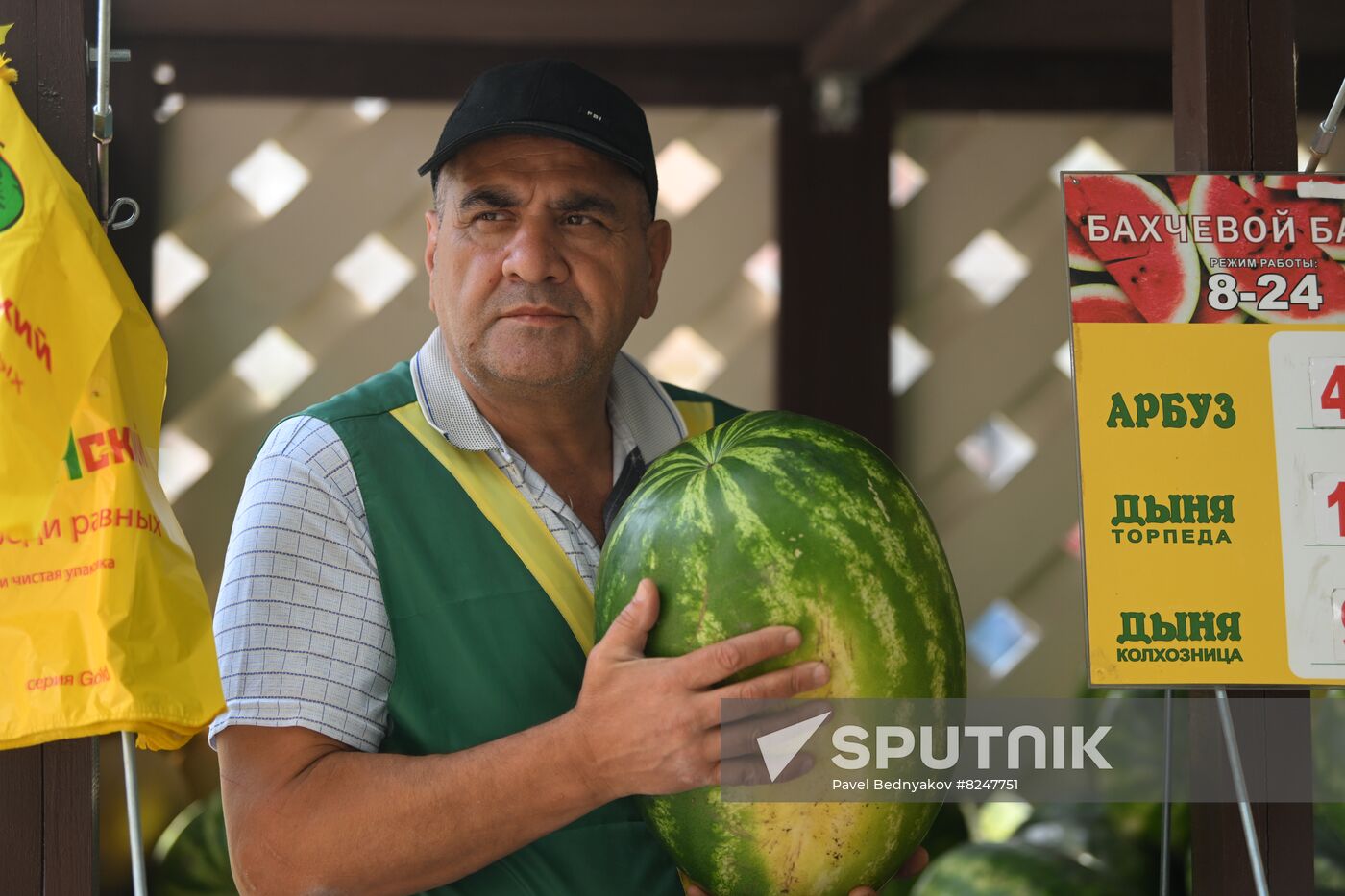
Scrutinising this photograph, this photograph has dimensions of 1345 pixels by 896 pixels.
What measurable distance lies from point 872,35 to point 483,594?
148 cm

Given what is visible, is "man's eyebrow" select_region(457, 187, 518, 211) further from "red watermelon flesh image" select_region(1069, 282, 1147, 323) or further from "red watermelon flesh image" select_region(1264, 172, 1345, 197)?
"red watermelon flesh image" select_region(1264, 172, 1345, 197)

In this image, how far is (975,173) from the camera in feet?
9.64

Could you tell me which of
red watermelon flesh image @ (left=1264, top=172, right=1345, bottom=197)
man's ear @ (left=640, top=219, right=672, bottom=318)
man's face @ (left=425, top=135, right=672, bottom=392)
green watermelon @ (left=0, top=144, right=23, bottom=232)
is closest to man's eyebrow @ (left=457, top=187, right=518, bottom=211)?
man's face @ (left=425, top=135, right=672, bottom=392)

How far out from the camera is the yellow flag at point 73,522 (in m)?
1.21

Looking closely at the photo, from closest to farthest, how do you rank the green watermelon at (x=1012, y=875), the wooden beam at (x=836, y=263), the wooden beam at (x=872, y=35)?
the green watermelon at (x=1012, y=875) < the wooden beam at (x=872, y=35) < the wooden beam at (x=836, y=263)

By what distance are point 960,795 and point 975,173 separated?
1.78m

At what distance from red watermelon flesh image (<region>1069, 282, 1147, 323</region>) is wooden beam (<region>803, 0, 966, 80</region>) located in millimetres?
1060

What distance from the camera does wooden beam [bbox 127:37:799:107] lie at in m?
2.70

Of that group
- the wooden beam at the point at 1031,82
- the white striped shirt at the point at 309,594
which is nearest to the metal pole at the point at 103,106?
the white striped shirt at the point at 309,594

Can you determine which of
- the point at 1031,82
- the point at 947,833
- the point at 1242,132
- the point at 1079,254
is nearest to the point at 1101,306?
the point at 1079,254

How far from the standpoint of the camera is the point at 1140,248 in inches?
58.1

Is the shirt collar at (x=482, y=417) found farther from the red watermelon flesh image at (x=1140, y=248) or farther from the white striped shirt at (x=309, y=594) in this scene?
the red watermelon flesh image at (x=1140, y=248)

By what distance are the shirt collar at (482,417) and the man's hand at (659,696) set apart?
0.40m

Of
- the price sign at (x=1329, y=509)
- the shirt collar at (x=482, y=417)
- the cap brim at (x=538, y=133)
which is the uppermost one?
the cap brim at (x=538, y=133)
